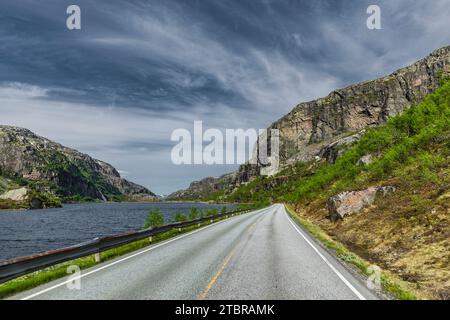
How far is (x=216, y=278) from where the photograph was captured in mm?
9969

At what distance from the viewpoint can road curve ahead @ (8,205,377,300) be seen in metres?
8.30

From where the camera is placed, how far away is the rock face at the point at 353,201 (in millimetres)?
25062

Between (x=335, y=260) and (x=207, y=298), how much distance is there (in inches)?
269

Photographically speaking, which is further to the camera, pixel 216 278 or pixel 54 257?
pixel 54 257

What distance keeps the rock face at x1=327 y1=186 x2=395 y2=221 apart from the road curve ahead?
1188 cm

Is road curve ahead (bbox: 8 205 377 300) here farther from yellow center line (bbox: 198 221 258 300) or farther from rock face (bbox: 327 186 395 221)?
rock face (bbox: 327 186 395 221)

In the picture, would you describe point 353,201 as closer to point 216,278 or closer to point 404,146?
point 404,146

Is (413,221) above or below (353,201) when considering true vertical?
below

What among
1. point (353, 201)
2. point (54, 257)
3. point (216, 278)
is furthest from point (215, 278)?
point (353, 201)

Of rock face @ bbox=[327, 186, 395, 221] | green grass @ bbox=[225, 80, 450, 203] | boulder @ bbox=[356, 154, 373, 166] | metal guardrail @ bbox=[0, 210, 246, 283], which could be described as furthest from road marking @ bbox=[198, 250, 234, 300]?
boulder @ bbox=[356, 154, 373, 166]

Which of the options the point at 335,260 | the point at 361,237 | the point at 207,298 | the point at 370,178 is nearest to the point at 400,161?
the point at 370,178

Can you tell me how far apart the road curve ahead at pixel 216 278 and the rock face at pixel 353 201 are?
11878mm

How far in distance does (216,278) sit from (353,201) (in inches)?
769

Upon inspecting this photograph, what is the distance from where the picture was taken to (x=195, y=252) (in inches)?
605
